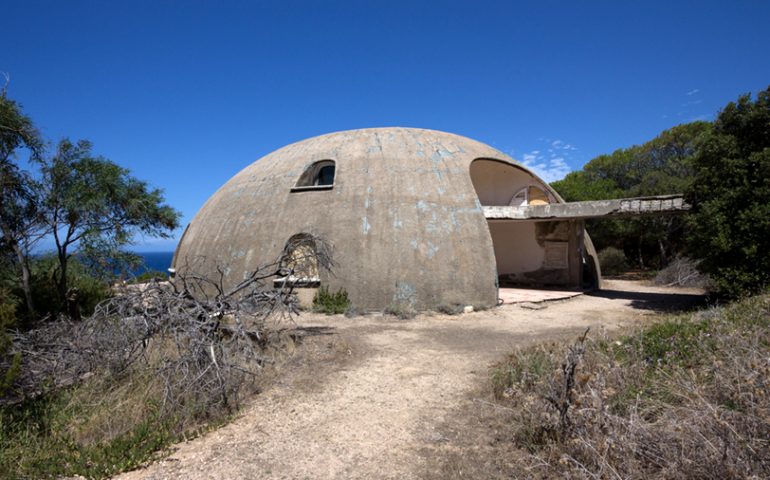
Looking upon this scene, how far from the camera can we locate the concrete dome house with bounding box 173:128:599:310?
11.9 metres

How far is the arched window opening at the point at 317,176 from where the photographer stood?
13.7 meters

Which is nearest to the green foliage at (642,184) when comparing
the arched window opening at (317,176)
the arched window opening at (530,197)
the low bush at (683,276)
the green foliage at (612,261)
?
the green foliage at (612,261)

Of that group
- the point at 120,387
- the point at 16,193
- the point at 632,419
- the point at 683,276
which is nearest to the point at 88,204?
the point at 16,193

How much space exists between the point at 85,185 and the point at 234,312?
688 centimetres

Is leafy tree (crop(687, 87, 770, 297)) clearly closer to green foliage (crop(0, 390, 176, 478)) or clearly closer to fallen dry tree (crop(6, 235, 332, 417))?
fallen dry tree (crop(6, 235, 332, 417))

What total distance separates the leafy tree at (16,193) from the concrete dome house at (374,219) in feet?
13.3

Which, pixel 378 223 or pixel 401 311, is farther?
pixel 378 223

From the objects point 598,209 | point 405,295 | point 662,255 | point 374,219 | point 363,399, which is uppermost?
point 598,209

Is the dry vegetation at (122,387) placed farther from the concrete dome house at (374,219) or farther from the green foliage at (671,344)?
the green foliage at (671,344)

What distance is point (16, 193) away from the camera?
9664mm

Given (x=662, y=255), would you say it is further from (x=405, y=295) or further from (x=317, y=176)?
(x=317, y=176)

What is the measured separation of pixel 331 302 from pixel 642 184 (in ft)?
70.0

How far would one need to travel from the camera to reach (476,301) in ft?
39.5

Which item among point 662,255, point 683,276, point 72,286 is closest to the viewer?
point 72,286
